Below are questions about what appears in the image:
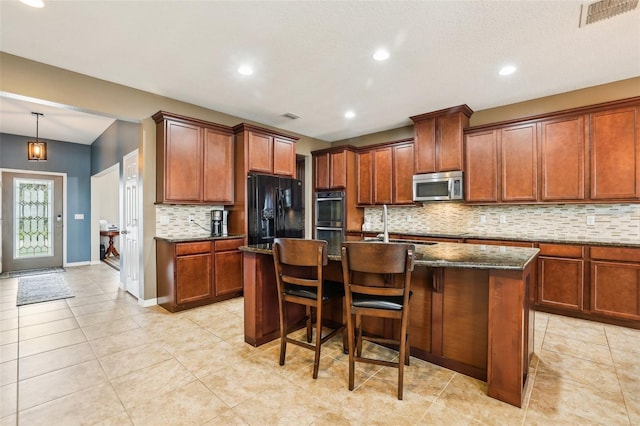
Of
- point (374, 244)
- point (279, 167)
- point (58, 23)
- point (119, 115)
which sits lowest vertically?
point (374, 244)

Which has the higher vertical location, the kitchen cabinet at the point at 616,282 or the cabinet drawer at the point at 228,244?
the cabinet drawer at the point at 228,244

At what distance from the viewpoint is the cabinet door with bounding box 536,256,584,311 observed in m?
3.31

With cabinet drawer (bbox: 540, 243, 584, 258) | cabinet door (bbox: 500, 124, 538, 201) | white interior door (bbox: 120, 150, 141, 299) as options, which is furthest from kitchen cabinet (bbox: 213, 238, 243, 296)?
cabinet drawer (bbox: 540, 243, 584, 258)

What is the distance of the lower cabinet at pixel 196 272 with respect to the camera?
3.57 m

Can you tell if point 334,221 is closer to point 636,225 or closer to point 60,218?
point 636,225

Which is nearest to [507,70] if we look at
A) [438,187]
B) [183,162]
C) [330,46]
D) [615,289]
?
[438,187]

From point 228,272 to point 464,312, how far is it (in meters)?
2.99

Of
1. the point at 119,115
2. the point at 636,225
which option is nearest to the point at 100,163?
the point at 119,115

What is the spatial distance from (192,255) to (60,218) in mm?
4937

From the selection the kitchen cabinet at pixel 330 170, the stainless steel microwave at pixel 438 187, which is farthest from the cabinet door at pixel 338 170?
the stainless steel microwave at pixel 438 187

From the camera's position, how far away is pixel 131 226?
431cm

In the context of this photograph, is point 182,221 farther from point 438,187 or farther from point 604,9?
point 604,9

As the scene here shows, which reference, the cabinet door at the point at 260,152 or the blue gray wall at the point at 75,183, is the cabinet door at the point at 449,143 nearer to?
the cabinet door at the point at 260,152

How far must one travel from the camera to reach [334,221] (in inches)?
221
